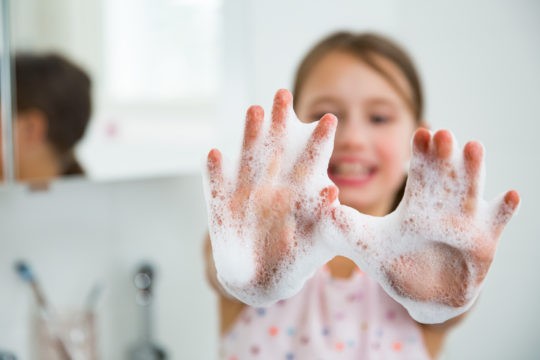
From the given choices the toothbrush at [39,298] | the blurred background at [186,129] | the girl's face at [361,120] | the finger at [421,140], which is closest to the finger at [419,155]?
the finger at [421,140]

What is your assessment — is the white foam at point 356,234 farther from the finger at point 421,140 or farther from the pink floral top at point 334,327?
the pink floral top at point 334,327

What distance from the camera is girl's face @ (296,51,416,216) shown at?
364mm

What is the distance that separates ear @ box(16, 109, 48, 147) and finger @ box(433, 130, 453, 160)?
45cm

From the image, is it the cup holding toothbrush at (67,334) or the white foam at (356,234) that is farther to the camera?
A: the cup holding toothbrush at (67,334)

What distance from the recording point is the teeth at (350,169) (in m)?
0.42

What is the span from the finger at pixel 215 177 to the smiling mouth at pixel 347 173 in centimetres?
27

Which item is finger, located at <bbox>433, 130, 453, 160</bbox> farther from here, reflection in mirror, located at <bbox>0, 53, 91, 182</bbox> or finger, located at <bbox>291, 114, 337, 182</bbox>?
reflection in mirror, located at <bbox>0, 53, 91, 182</bbox>

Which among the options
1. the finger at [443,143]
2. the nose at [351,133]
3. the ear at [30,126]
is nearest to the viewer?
the finger at [443,143]

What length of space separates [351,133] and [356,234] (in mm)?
226

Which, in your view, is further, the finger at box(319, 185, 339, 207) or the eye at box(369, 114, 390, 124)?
the eye at box(369, 114, 390, 124)

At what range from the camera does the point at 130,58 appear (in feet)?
2.05

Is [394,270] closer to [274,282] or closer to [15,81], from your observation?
[274,282]

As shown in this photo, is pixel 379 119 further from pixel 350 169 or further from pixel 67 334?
pixel 67 334

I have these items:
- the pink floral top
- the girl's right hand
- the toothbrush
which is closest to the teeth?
the pink floral top
